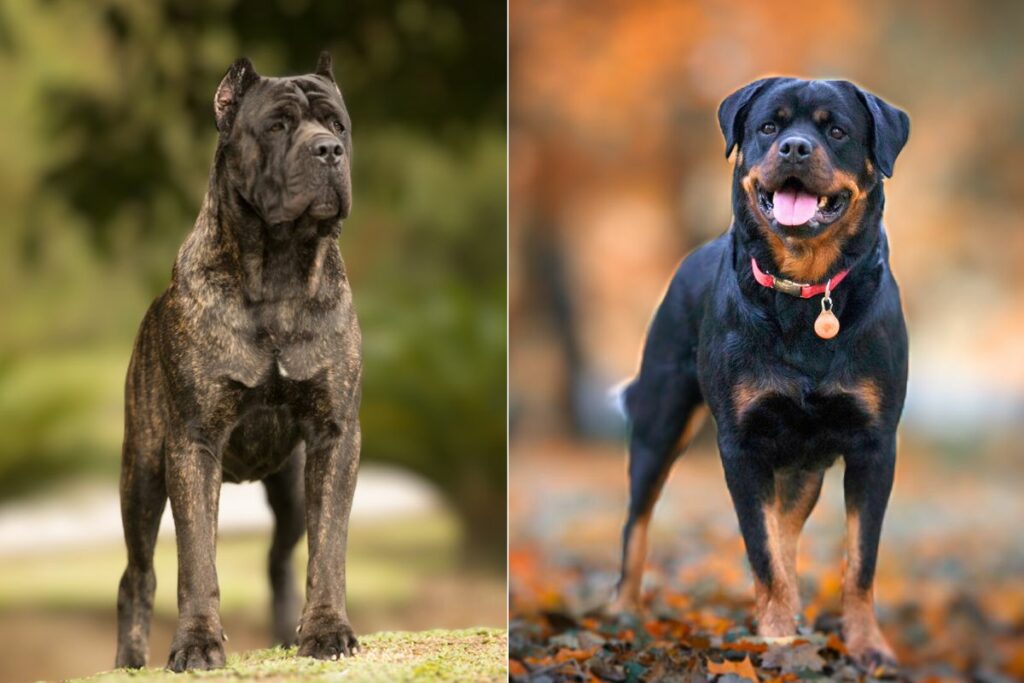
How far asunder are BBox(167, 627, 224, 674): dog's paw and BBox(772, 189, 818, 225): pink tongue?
2.44 m

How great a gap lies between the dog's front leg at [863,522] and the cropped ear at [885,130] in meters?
1.02

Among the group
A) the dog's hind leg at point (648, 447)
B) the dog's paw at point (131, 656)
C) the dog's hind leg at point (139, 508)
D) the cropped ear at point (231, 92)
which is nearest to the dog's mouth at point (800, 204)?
the dog's hind leg at point (648, 447)

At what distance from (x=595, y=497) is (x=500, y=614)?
1854 mm

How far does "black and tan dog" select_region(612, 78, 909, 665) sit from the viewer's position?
496cm

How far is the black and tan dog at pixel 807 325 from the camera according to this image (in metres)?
4.96

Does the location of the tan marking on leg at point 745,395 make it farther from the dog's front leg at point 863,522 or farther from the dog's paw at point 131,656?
the dog's paw at point 131,656

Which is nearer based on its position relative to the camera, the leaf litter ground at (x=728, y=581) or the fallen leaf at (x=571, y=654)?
the leaf litter ground at (x=728, y=581)

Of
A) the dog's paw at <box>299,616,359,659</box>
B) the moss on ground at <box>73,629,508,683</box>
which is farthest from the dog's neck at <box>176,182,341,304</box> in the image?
the moss on ground at <box>73,629,508,683</box>

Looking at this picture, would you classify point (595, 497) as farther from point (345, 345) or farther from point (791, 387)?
point (345, 345)

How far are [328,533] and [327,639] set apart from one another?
0.34 metres

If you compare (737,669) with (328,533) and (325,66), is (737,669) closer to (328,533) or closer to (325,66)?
(328,533)

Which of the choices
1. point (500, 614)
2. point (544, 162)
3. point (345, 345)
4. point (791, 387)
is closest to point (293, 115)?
point (345, 345)

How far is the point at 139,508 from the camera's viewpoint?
4.96 metres

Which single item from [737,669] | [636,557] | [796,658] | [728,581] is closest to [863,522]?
[796,658]
